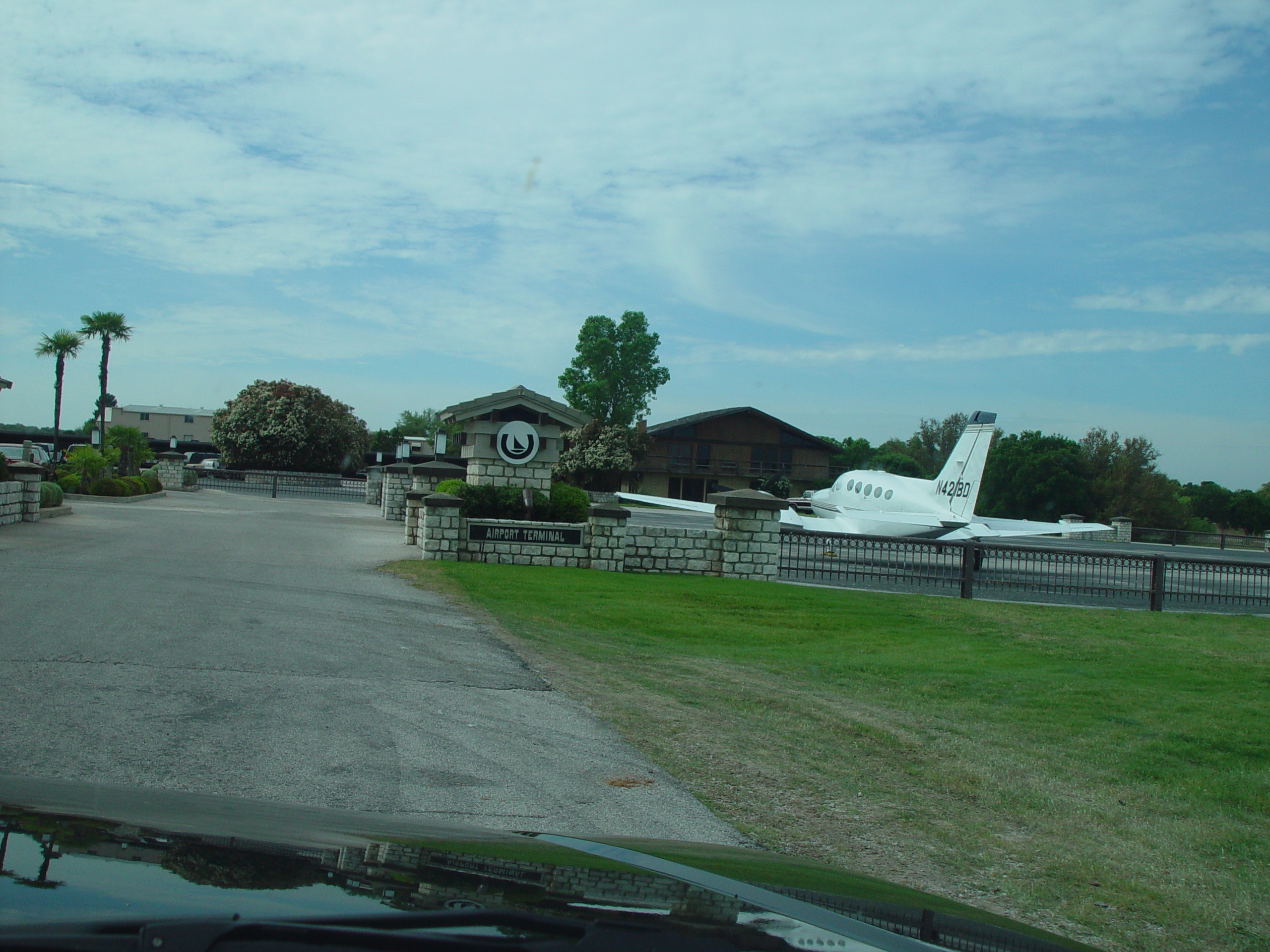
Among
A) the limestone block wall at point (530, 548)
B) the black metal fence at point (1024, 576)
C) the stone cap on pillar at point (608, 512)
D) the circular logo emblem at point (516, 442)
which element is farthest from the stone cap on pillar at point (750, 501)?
the circular logo emblem at point (516, 442)

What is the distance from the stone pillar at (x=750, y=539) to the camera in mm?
19016

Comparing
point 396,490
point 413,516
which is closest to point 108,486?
point 396,490

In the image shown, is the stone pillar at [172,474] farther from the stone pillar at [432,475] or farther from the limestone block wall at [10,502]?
the limestone block wall at [10,502]

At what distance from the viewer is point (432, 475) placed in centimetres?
2664

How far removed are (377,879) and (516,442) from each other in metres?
18.7

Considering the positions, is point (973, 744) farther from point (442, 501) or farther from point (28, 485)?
point (28, 485)

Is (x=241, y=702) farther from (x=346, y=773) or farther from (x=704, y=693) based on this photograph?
(x=704, y=693)

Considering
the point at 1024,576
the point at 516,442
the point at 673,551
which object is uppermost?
the point at 516,442

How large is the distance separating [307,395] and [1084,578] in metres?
52.6

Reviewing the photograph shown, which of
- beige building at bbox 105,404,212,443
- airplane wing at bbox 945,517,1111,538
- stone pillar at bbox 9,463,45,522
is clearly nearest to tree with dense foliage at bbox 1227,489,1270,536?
airplane wing at bbox 945,517,1111,538

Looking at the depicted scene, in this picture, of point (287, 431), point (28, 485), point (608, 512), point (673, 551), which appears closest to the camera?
point (608, 512)

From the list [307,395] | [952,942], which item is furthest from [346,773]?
[307,395]

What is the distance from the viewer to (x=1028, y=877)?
4.76 metres

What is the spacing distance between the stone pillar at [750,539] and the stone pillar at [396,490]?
551 inches
